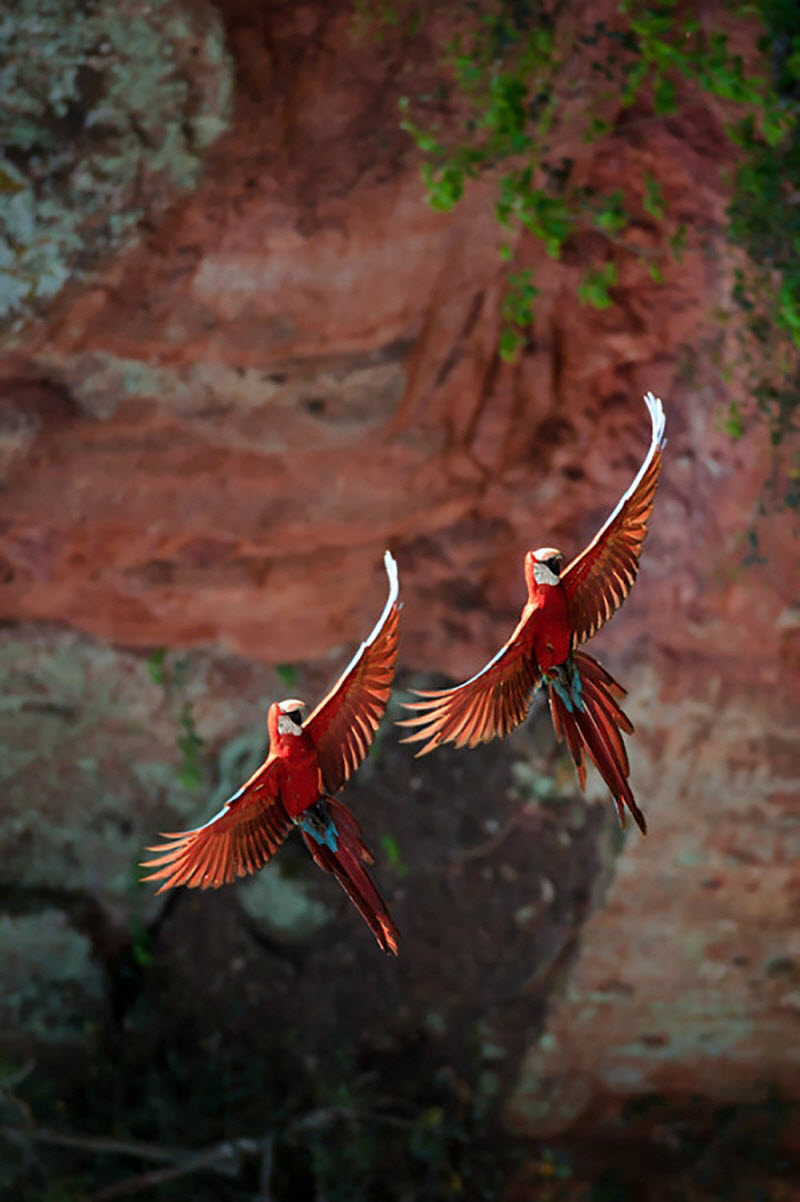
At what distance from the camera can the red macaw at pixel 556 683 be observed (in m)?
1.18

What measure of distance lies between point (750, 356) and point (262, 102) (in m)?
1.10

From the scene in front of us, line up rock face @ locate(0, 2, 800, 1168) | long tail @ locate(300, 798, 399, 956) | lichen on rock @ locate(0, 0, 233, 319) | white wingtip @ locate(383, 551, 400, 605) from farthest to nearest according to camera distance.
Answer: rock face @ locate(0, 2, 800, 1168) < lichen on rock @ locate(0, 0, 233, 319) < long tail @ locate(300, 798, 399, 956) < white wingtip @ locate(383, 551, 400, 605)

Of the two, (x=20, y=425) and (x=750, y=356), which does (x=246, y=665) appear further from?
(x=750, y=356)

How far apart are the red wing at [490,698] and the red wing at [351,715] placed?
1.9 inches

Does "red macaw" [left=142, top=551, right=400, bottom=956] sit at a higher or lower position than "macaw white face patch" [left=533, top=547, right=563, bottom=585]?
lower

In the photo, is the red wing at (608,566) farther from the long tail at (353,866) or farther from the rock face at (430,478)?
the rock face at (430,478)

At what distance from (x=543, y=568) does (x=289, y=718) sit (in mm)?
246

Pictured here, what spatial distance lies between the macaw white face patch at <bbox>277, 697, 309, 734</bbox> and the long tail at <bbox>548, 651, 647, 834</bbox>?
21 cm

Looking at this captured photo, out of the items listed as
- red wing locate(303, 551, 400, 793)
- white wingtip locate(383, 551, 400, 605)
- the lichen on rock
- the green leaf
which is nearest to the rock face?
the lichen on rock

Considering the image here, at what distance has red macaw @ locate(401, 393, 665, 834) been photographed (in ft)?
3.87

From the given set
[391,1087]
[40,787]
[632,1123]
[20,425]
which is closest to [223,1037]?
[391,1087]

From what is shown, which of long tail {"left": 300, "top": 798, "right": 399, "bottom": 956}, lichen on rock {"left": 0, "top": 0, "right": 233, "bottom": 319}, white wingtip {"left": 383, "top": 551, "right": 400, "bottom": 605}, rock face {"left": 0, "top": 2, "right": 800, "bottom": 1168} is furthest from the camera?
rock face {"left": 0, "top": 2, "right": 800, "bottom": 1168}

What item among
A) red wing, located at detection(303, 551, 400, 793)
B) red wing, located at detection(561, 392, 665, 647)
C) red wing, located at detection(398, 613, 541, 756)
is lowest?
red wing, located at detection(303, 551, 400, 793)

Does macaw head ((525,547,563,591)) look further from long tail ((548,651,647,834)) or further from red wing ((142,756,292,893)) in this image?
red wing ((142,756,292,893))
